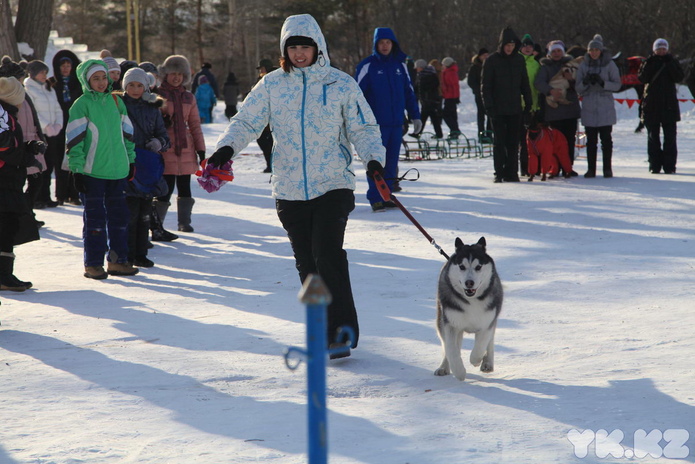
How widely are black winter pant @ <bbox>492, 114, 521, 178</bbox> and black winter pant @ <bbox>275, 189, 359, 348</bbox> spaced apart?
22.9 ft

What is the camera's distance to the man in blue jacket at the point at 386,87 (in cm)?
962

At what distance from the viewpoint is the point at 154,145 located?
7.38m

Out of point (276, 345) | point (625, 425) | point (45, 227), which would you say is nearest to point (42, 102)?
point (45, 227)

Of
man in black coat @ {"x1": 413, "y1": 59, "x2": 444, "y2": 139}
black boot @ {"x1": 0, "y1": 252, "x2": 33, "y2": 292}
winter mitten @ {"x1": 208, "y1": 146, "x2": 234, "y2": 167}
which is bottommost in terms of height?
black boot @ {"x1": 0, "y1": 252, "x2": 33, "y2": 292}

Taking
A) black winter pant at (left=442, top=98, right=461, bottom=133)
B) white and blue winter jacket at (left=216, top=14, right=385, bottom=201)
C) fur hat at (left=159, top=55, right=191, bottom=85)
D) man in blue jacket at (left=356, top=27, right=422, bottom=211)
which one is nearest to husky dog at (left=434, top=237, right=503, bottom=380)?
white and blue winter jacket at (left=216, top=14, right=385, bottom=201)

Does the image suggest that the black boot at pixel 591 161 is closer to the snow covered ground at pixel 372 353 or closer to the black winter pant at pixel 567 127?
the black winter pant at pixel 567 127

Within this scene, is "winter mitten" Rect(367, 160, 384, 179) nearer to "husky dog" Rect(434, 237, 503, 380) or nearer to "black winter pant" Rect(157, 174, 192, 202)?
"husky dog" Rect(434, 237, 503, 380)

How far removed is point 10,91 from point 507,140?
7.02m

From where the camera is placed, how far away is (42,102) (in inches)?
391

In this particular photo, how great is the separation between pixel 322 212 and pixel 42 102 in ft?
21.3

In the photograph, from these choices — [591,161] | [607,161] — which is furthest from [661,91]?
[591,161]

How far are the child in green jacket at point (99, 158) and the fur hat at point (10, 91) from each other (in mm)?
672

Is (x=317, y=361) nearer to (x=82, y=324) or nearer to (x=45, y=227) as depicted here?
(x=82, y=324)

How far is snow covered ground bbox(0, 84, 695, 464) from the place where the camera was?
3404 mm
